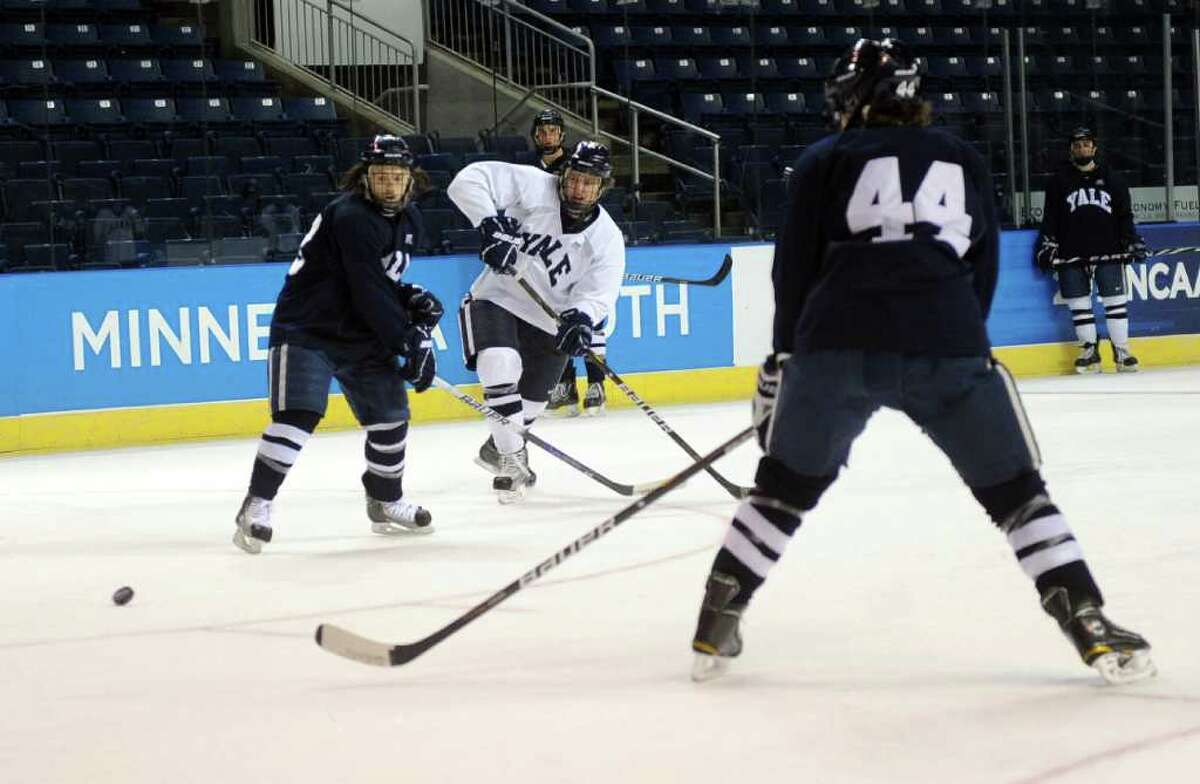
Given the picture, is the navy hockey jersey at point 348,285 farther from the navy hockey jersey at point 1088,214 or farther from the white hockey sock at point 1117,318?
the white hockey sock at point 1117,318

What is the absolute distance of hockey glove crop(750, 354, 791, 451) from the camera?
10.1 ft

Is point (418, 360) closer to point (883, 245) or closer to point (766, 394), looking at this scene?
point (766, 394)

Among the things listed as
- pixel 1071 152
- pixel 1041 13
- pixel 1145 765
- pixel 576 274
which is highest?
pixel 1041 13

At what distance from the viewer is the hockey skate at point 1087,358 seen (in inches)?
400

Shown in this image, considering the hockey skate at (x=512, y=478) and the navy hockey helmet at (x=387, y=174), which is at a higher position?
the navy hockey helmet at (x=387, y=174)

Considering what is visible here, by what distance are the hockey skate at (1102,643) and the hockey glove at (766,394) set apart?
0.56 meters

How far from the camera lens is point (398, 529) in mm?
5160

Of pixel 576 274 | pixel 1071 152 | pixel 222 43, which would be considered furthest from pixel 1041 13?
pixel 576 274

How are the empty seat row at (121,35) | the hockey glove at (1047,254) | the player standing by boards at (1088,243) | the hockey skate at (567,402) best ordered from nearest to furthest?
1. the hockey skate at (567,402)
2. the player standing by boards at (1088,243)
3. the hockey glove at (1047,254)
4. the empty seat row at (121,35)

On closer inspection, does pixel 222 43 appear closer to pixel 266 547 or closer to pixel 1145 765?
pixel 266 547

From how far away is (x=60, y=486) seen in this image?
6.64 m

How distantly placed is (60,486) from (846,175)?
446cm

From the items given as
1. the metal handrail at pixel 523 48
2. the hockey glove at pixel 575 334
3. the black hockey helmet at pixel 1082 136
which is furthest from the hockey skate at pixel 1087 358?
the hockey glove at pixel 575 334

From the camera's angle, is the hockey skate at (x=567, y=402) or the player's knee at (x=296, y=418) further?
the hockey skate at (x=567, y=402)
